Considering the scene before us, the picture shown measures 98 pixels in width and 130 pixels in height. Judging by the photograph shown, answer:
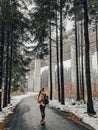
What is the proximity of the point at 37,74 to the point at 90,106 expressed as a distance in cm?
6354

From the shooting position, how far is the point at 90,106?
53.0ft

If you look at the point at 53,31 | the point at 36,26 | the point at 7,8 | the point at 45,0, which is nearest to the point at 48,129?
the point at 7,8

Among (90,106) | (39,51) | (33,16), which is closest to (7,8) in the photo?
(90,106)

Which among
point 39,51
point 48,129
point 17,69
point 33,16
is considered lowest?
point 48,129

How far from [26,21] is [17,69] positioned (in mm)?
8276

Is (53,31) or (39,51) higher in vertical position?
(53,31)

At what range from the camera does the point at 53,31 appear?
3428cm

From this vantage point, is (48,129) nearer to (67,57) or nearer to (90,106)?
(90,106)

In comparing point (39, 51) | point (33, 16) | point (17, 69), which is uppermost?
point (33, 16)

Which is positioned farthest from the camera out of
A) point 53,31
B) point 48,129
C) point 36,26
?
point 53,31

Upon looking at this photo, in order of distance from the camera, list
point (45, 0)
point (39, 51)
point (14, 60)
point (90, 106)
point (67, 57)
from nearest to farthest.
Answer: point (90, 106) → point (45, 0) → point (14, 60) → point (39, 51) → point (67, 57)

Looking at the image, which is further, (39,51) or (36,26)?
(39,51)

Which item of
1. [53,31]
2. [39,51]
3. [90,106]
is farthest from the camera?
[53,31]

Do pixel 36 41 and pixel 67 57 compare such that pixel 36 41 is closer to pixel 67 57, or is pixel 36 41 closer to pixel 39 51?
pixel 39 51
